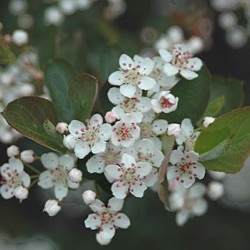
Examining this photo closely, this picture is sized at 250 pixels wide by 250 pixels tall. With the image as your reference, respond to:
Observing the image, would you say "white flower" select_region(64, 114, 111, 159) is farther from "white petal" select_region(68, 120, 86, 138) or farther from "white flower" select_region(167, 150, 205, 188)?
"white flower" select_region(167, 150, 205, 188)

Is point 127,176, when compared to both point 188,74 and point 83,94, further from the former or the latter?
point 188,74

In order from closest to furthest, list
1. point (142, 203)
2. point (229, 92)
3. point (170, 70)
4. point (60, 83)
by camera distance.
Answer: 1. point (170, 70)
2. point (60, 83)
3. point (229, 92)
4. point (142, 203)

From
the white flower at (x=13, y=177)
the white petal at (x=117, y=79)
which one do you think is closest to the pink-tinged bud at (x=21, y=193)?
the white flower at (x=13, y=177)

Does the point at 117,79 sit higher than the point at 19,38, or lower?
higher

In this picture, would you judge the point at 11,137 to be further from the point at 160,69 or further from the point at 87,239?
the point at 87,239

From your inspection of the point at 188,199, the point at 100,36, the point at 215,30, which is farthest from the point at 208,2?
the point at 188,199

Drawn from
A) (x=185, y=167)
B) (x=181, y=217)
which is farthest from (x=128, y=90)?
(x=181, y=217)

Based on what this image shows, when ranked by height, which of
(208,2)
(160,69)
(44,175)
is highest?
(160,69)
